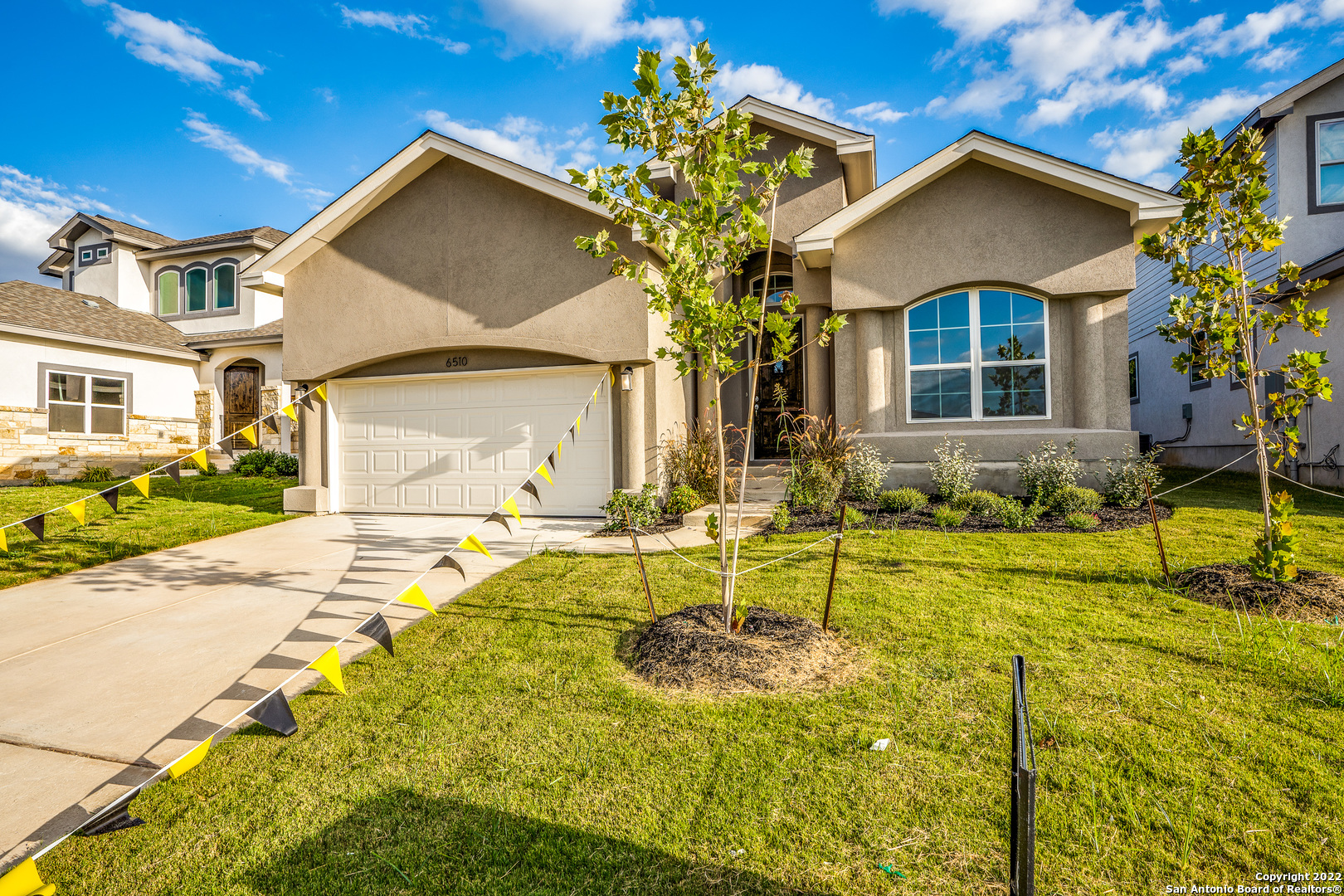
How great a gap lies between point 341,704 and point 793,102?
37.1ft

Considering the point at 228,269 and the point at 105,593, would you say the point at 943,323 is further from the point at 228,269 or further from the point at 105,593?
the point at 228,269

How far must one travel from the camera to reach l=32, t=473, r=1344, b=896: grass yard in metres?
2.27

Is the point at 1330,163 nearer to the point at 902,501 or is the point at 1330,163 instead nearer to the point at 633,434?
the point at 902,501

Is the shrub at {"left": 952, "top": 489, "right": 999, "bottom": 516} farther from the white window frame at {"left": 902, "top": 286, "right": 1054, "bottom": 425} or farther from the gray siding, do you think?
the gray siding

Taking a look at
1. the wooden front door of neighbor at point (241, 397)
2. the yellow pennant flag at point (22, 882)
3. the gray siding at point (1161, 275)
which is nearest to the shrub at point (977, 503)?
the gray siding at point (1161, 275)

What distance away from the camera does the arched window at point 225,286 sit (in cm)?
1917

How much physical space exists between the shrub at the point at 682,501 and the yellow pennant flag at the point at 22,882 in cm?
722

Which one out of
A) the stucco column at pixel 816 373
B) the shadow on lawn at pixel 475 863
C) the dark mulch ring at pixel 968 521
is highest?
the stucco column at pixel 816 373

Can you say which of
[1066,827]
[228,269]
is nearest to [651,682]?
[1066,827]

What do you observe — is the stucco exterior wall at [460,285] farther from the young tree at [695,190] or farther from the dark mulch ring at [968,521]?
the young tree at [695,190]

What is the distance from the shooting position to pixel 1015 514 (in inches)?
A: 299

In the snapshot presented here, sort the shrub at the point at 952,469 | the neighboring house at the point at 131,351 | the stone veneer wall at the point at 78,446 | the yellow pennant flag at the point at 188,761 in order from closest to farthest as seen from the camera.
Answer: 1. the yellow pennant flag at the point at 188,761
2. the shrub at the point at 952,469
3. the stone veneer wall at the point at 78,446
4. the neighboring house at the point at 131,351

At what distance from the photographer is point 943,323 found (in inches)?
386

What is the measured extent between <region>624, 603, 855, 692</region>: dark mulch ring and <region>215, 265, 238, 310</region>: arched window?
20205 millimetres
